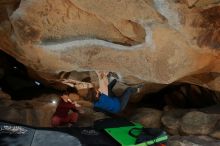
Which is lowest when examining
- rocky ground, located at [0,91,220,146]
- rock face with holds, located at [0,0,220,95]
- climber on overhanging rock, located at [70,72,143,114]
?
rocky ground, located at [0,91,220,146]

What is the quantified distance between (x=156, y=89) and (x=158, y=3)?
3.19m

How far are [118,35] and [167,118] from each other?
2.13 m

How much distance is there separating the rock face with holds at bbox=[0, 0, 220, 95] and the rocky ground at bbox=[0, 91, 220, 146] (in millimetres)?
1113

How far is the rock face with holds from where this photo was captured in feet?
10.7

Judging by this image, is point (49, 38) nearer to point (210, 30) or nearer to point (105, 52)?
point (105, 52)

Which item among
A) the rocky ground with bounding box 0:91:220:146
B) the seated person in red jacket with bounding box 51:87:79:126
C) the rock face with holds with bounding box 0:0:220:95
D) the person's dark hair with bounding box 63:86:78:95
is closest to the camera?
the rock face with holds with bounding box 0:0:220:95

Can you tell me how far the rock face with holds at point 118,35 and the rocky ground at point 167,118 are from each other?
3.65 feet

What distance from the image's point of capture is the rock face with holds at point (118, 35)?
3273 mm

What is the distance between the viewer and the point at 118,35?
150 inches

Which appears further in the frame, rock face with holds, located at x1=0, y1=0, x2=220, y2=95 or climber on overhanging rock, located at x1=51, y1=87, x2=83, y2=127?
climber on overhanging rock, located at x1=51, y1=87, x2=83, y2=127

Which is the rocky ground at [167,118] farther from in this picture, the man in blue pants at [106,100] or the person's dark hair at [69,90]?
the man in blue pants at [106,100]

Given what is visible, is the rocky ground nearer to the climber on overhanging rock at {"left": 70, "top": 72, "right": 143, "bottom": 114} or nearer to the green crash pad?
the climber on overhanging rock at {"left": 70, "top": 72, "right": 143, "bottom": 114}

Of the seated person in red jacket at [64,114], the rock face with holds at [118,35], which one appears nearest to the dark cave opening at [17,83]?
the seated person in red jacket at [64,114]

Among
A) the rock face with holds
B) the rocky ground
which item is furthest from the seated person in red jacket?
the rock face with holds
